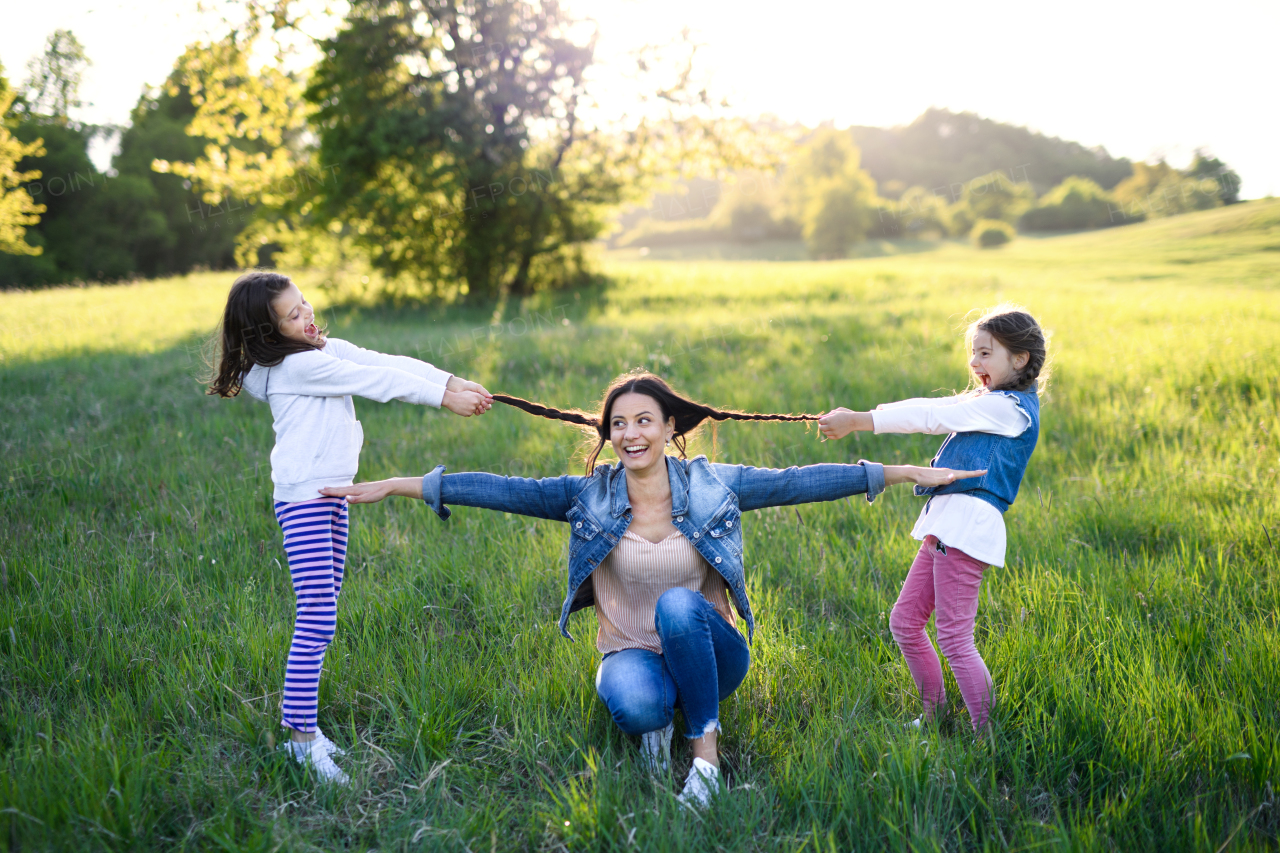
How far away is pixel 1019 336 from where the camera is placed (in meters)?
2.98

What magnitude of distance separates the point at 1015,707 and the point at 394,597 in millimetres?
3080

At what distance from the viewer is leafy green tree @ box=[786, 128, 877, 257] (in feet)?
166

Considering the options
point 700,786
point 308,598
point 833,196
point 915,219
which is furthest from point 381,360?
point 915,219

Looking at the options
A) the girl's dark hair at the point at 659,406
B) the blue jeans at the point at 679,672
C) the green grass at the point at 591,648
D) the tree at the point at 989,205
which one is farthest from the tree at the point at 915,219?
the blue jeans at the point at 679,672

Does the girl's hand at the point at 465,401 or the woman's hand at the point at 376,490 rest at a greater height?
the girl's hand at the point at 465,401

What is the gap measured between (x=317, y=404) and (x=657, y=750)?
1970 millimetres

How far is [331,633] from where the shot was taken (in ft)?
9.78

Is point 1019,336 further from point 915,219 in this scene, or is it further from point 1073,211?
point 915,219

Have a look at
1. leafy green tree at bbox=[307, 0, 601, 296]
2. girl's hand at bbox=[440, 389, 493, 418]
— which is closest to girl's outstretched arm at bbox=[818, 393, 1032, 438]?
girl's hand at bbox=[440, 389, 493, 418]

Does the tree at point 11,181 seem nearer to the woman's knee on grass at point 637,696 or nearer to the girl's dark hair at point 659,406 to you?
the girl's dark hair at point 659,406

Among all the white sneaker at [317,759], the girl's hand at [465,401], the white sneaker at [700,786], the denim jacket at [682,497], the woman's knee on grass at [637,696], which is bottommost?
the white sneaker at [317,759]

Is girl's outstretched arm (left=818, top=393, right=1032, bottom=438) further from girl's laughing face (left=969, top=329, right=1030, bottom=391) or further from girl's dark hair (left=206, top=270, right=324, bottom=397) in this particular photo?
girl's dark hair (left=206, top=270, right=324, bottom=397)

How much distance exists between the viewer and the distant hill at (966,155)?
67375 mm

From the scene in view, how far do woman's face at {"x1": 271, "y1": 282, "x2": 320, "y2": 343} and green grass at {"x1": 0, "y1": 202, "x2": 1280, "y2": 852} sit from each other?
1534 millimetres
